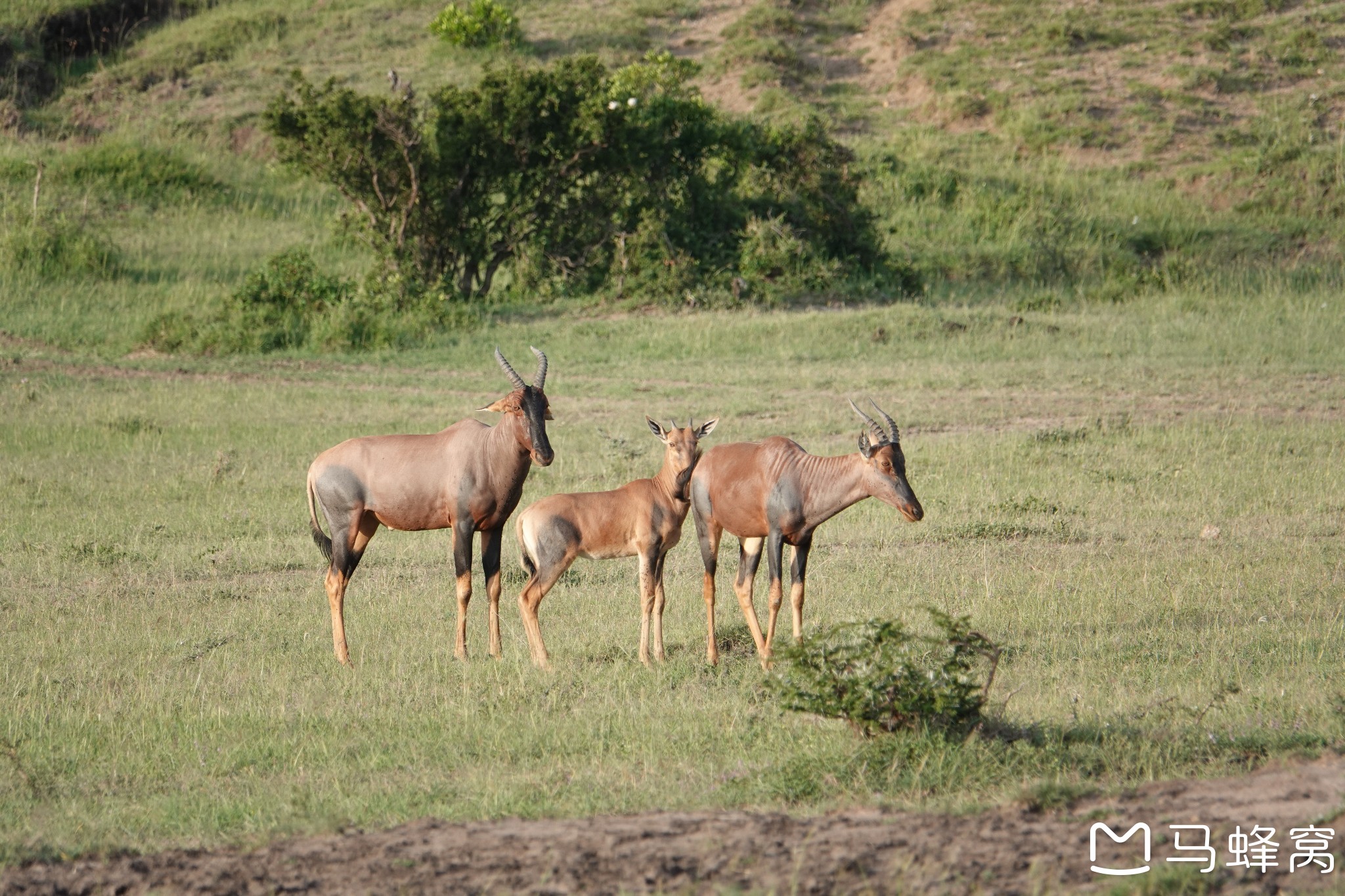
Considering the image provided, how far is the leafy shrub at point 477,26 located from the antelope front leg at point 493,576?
27.3 m

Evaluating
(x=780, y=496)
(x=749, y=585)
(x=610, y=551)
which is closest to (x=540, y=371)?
(x=610, y=551)

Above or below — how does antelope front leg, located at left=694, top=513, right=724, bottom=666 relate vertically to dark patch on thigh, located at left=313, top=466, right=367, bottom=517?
below

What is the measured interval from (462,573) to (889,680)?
3302mm

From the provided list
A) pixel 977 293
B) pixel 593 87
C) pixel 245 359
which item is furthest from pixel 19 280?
pixel 977 293

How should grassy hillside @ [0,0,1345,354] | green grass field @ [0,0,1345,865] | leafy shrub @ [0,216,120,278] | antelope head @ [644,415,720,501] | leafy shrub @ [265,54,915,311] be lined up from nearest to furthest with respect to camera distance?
1. green grass field @ [0,0,1345,865]
2. antelope head @ [644,415,720,501]
3. leafy shrub @ [265,54,915,311]
4. leafy shrub @ [0,216,120,278]
5. grassy hillside @ [0,0,1345,354]

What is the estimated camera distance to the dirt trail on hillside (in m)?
5.13

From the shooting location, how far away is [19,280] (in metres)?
22.9

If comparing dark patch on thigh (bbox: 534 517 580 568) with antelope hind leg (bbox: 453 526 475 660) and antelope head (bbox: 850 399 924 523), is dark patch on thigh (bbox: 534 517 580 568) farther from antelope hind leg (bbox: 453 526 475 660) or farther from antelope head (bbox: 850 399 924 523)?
antelope head (bbox: 850 399 924 523)

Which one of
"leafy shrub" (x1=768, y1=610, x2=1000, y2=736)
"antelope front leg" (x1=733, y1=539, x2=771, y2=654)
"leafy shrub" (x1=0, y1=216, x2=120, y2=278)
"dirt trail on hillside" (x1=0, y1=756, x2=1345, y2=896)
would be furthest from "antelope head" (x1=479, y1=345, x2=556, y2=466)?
"leafy shrub" (x1=0, y1=216, x2=120, y2=278)

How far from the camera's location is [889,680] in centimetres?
670

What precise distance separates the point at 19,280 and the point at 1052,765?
800 inches

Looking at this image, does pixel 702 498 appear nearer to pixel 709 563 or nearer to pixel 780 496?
pixel 709 563

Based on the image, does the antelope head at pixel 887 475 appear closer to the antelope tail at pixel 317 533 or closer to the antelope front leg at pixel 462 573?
the antelope front leg at pixel 462 573

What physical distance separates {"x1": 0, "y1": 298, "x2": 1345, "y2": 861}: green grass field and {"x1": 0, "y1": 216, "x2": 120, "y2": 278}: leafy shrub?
417 cm
